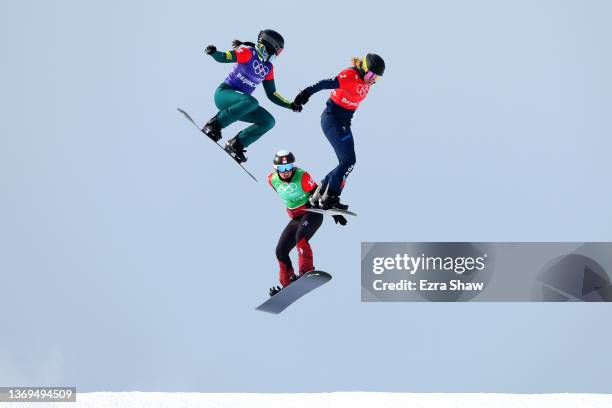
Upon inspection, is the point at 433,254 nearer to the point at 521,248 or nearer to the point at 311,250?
the point at 521,248

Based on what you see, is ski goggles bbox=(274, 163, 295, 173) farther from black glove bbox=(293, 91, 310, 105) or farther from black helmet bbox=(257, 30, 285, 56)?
black helmet bbox=(257, 30, 285, 56)

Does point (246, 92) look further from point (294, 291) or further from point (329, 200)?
point (294, 291)

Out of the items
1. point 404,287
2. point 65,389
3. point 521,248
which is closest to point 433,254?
point 404,287

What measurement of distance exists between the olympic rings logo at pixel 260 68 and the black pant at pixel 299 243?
225 cm

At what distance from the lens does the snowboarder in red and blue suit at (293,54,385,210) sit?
1498cm

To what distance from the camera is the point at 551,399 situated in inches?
890

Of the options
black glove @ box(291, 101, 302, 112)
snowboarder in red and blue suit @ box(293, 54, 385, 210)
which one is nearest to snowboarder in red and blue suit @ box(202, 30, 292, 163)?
black glove @ box(291, 101, 302, 112)

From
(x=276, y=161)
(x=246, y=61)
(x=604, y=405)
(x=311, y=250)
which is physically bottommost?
(x=604, y=405)

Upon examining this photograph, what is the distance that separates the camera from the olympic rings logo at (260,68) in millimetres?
15492

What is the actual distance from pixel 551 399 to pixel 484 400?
4.70 feet

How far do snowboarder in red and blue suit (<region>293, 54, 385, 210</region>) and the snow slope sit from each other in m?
8.04

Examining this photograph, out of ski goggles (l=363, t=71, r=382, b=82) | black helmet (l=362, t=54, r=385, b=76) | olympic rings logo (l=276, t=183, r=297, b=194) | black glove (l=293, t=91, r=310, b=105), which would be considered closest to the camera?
black glove (l=293, t=91, r=310, b=105)

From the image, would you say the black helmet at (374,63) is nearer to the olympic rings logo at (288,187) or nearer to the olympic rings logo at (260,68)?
the olympic rings logo at (260,68)

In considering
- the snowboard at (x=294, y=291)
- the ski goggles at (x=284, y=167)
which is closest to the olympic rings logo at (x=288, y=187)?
the ski goggles at (x=284, y=167)
